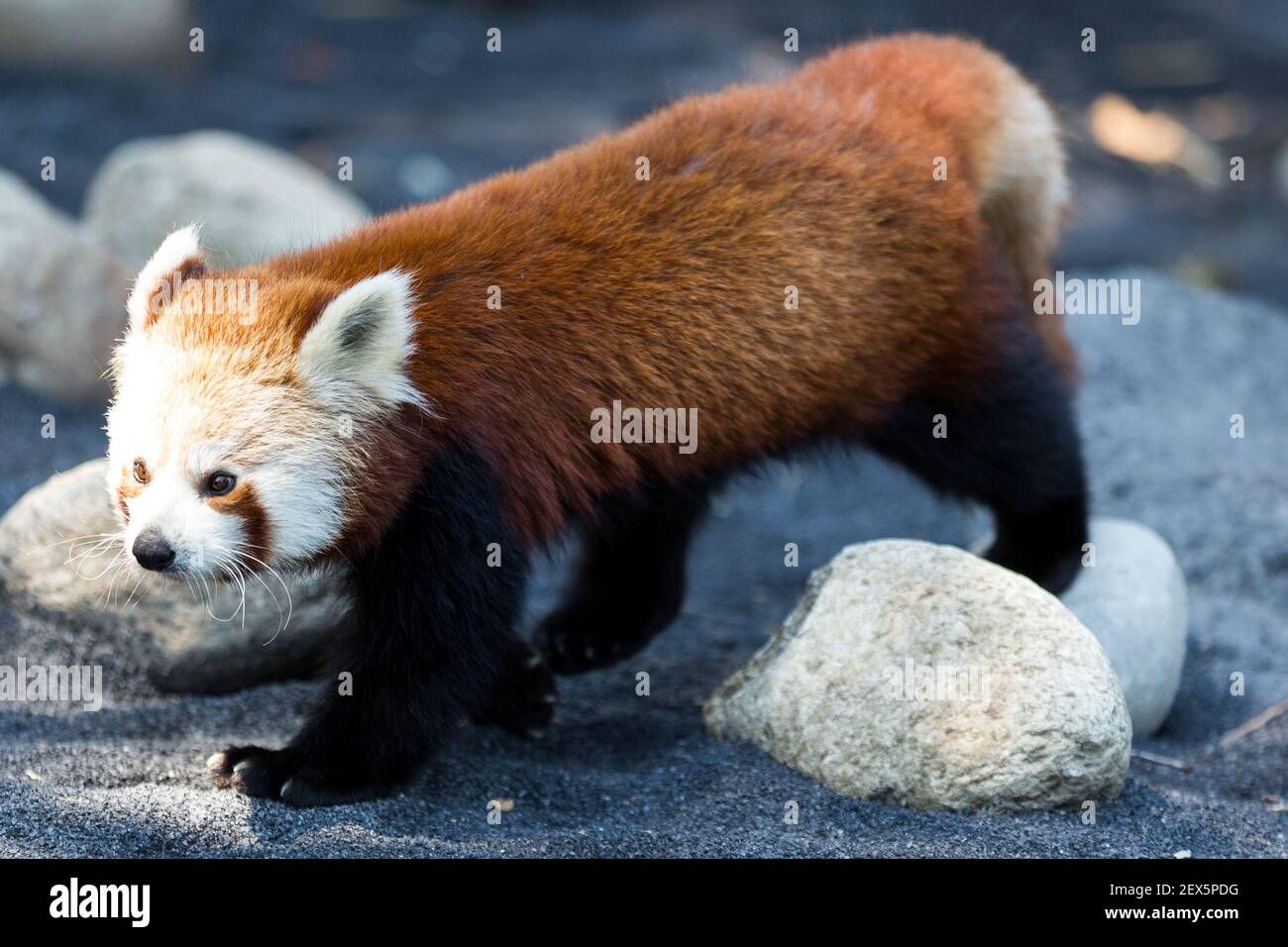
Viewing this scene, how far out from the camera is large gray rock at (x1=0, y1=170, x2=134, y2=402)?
22.8 feet

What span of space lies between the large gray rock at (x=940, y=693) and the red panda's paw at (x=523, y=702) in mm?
721

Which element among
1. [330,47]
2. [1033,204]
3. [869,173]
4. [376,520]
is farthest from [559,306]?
[330,47]

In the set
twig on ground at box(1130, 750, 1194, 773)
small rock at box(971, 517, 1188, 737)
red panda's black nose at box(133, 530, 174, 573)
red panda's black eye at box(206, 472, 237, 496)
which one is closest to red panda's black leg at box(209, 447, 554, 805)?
red panda's black eye at box(206, 472, 237, 496)

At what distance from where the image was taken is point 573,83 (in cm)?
1234

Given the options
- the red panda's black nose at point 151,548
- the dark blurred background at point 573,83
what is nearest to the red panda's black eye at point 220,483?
the red panda's black nose at point 151,548

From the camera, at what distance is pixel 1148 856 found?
4.04 meters

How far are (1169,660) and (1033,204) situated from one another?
5.71ft

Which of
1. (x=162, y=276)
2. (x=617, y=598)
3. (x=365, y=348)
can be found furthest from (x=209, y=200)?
(x=365, y=348)

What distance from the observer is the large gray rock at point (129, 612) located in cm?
500

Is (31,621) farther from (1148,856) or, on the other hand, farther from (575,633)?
(1148,856)

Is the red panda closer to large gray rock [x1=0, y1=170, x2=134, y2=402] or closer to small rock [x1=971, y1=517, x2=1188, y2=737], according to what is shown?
small rock [x1=971, y1=517, x2=1188, y2=737]

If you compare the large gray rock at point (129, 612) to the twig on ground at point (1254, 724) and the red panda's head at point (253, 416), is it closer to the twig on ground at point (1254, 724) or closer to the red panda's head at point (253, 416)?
the red panda's head at point (253, 416)

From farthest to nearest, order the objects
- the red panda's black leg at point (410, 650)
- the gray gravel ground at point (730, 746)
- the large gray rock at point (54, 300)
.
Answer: the large gray rock at point (54, 300)
the red panda's black leg at point (410, 650)
the gray gravel ground at point (730, 746)

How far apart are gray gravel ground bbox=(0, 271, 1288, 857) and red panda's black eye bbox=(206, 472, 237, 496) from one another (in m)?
0.90
